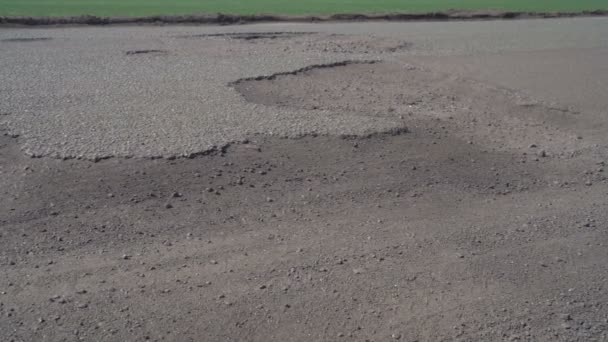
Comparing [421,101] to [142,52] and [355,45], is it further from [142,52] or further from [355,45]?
[142,52]

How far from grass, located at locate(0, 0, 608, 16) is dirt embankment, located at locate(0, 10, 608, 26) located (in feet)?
2.97

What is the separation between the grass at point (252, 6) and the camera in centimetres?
1939

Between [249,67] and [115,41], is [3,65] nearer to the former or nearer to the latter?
[115,41]

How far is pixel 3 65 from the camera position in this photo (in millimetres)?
10914

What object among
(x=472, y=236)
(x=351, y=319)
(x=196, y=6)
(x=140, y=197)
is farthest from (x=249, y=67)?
(x=196, y=6)

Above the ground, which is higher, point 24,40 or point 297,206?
point 24,40

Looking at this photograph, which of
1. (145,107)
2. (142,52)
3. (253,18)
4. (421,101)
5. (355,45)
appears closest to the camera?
(145,107)

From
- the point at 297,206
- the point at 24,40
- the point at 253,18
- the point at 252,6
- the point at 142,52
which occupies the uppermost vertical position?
Answer: the point at 252,6

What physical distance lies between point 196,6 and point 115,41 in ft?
26.4

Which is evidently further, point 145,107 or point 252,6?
point 252,6

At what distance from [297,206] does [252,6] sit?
17648mm

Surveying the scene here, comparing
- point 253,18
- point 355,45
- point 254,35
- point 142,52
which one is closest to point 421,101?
point 355,45

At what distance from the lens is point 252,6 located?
22.1 meters

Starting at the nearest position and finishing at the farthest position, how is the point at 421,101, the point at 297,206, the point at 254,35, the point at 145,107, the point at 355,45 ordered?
the point at 297,206
the point at 145,107
the point at 421,101
the point at 355,45
the point at 254,35
